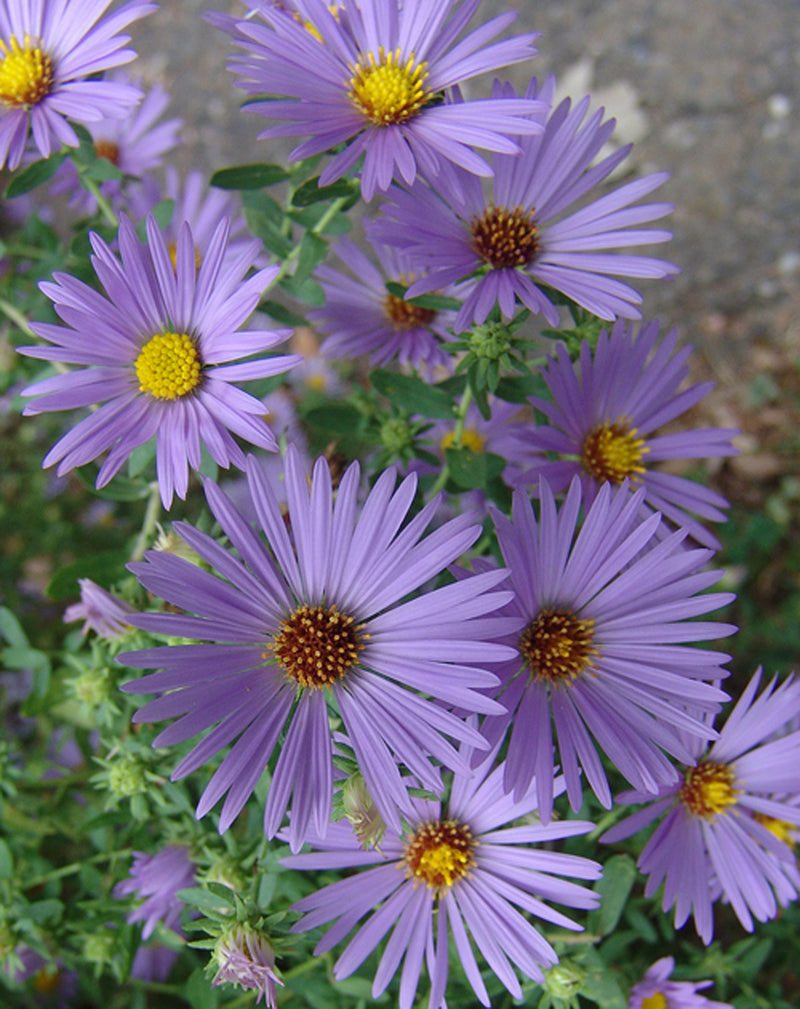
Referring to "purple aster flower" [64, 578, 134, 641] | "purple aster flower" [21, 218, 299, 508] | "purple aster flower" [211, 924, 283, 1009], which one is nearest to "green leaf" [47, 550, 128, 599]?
"purple aster flower" [64, 578, 134, 641]

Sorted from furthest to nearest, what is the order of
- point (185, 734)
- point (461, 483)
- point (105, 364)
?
point (461, 483) < point (105, 364) < point (185, 734)

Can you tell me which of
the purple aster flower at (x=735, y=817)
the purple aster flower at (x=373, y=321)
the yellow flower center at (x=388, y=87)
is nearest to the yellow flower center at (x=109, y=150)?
the purple aster flower at (x=373, y=321)

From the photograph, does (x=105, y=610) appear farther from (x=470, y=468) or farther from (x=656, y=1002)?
(x=656, y=1002)

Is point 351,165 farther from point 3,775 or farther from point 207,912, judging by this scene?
point 3,775

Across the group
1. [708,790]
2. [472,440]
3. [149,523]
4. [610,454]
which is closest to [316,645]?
[149,523]

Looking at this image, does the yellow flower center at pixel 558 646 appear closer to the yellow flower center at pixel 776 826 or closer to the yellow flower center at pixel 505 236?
the yellow flower center at pixel 505 236

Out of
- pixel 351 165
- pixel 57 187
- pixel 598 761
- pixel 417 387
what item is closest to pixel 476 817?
pixel 598 761
